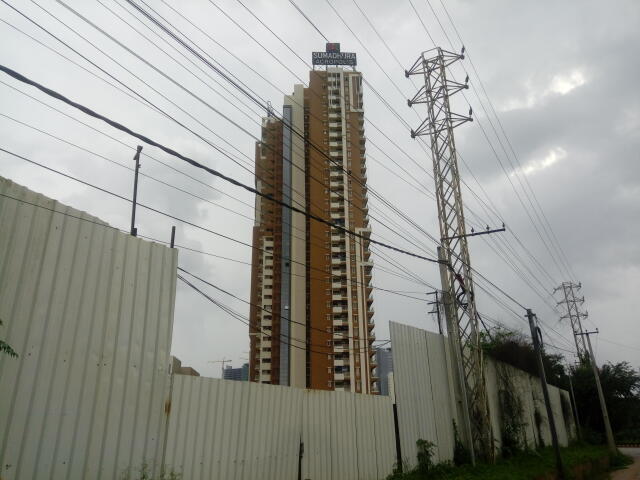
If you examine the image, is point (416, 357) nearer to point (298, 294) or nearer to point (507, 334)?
point (507, 334)

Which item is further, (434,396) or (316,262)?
(316,262)

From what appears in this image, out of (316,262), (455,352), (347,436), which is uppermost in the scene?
(316,262)

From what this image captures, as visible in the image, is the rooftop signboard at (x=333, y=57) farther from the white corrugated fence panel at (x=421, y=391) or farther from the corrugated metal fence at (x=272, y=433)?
the corrugated metal fence at (x=272, y=433)

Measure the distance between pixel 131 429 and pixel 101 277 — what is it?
6.86ft

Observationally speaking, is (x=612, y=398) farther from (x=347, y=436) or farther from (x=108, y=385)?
(x=108, y=385)

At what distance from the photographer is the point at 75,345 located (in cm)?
558

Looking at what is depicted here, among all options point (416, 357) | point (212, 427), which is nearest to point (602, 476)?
point (416, 357)

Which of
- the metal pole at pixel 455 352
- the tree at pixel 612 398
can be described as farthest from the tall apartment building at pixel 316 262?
the metal pole at pixel 455 352

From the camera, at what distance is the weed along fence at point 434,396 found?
12.1 m

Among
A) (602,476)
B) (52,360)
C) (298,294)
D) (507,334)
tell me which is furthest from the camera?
(298,294)

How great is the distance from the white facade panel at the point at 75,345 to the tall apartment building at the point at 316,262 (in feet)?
Answer: 164

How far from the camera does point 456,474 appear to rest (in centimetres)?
1191

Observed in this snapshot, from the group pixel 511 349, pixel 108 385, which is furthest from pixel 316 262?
pixel 108 385

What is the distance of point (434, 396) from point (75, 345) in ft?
36.2
